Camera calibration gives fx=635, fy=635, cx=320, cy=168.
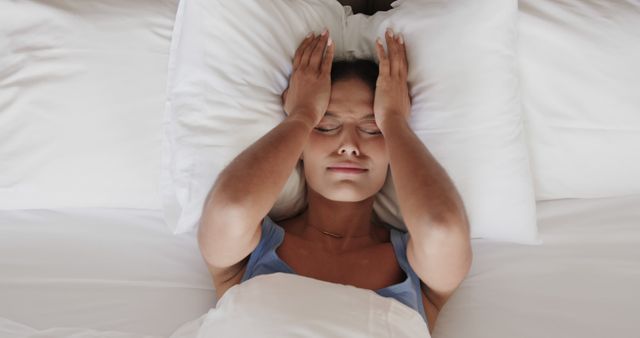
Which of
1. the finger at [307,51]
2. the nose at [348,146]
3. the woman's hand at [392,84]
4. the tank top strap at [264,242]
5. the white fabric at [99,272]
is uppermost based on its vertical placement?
the finger at [307,51]

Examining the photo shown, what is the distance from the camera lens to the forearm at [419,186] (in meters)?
1.15

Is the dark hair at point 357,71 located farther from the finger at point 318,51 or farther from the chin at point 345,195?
the chin at point 345,195

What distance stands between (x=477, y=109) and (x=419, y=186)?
275mm

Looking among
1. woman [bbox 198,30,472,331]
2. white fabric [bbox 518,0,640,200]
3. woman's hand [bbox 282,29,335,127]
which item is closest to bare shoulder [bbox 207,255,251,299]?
woman [bbox 198,30,472,331]

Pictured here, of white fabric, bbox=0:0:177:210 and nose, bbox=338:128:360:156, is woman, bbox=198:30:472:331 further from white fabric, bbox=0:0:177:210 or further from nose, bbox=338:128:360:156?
white fabric, bbox=0:0:177:210

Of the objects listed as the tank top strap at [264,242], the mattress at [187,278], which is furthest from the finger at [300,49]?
the mattress at [187,278]

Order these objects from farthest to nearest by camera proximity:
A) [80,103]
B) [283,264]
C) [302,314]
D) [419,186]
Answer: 1. [80,103]
2. [283,264]
3. [419,186]
4. [302,314]

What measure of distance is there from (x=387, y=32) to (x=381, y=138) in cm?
25

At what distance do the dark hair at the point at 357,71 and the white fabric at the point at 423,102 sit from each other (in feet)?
0.30

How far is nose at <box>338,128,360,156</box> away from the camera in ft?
4.34

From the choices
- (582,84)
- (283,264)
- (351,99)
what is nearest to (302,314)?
(283,264)

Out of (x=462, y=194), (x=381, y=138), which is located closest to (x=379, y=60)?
(x=381, y=138)

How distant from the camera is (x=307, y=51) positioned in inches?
55.8

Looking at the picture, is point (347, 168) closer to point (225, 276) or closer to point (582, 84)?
point (225, 276)
